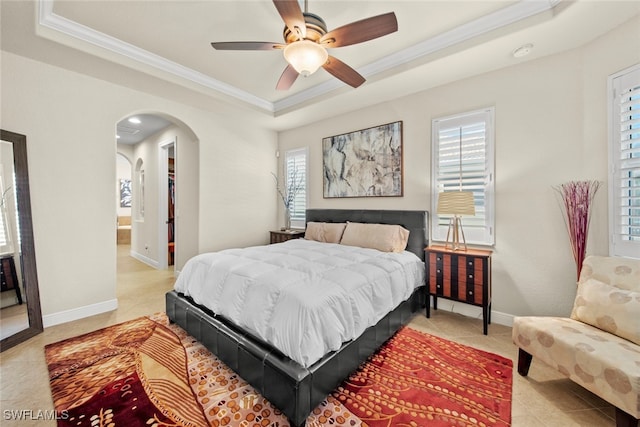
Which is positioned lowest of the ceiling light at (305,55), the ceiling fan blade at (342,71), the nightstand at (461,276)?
the nightstand at (461,276)

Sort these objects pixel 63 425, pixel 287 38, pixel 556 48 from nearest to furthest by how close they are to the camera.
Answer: pixel 63 425 < pixel 287 38 < pixel 556 48

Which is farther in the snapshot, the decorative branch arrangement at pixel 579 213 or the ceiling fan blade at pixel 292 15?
the decorative branch arrangement at pixel 579 213

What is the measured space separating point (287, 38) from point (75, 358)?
3.09m

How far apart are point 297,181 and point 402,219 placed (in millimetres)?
2282

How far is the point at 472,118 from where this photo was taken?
2.98 m

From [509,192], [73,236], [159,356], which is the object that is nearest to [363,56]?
[509,192]

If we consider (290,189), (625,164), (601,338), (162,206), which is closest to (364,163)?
(290,189)

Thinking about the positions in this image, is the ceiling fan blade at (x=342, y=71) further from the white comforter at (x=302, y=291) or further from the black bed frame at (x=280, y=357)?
the black bed frame at (x=280, y=357)

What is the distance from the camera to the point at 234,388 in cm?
179

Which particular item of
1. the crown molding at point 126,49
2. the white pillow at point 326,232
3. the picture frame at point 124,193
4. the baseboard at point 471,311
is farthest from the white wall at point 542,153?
the picture frame at point 124,193

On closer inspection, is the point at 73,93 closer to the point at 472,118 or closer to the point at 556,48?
the point at 472,118

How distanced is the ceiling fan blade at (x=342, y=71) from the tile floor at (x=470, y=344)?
258cm

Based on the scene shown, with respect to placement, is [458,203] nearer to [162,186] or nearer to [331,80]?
[331,80]

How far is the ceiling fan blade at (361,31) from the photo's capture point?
1.71 meters
